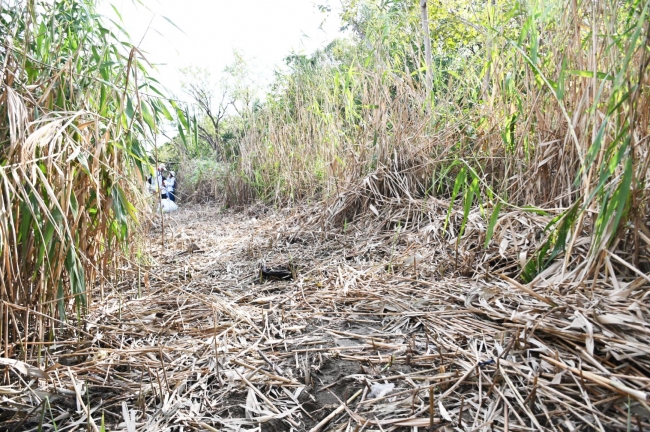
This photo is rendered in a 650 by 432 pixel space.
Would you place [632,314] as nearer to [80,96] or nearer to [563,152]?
[563,152]

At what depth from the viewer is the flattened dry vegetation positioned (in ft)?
2.41

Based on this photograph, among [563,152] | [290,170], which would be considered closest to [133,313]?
[563,152]

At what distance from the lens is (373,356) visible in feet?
3.18

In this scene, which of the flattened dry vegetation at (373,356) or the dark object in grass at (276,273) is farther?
the dark object in grass at (276,273)

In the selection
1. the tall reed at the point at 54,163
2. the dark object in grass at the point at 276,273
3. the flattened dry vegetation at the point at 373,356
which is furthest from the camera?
the dark object in grass at the point at 276,273

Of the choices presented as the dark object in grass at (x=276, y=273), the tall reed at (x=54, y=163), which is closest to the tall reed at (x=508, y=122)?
the dark object in grass at (x=276, y=273)

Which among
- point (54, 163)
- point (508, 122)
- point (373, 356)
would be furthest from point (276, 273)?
point (508, 122)

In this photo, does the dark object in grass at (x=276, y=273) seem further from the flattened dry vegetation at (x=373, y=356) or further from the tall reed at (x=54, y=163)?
the tall reed at (x=54, y=163)

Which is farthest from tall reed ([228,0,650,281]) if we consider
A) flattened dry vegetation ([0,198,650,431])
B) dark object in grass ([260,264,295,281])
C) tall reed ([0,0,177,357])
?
tall reed ([0,0,177,357])

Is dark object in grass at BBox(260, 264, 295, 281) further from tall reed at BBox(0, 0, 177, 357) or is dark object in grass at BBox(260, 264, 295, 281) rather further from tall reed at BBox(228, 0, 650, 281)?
tall reed at BBox(228, 0, 650, 281)

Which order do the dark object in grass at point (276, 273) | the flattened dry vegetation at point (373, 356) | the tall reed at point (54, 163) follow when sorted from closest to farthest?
the flattened dry vegetation at point (373, 356) < the tall reed at point (54, 163) < the dark object in grass at point (276, 273)

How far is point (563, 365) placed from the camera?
2.47 ft

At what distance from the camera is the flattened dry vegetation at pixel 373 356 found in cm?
74

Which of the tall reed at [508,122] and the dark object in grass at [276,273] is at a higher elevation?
the tall reed at [508,122]
